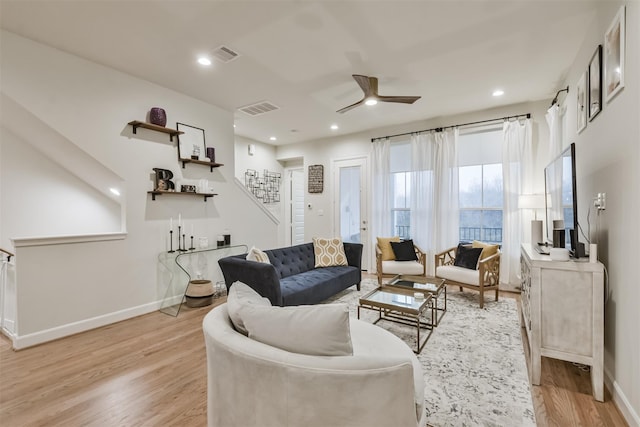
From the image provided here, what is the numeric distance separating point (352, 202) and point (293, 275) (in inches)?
105

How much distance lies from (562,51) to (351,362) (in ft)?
12.2

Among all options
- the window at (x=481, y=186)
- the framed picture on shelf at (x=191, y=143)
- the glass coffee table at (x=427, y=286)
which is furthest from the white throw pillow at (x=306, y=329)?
the window at (x=481, y=186)

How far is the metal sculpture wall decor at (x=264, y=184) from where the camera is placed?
20.5ft

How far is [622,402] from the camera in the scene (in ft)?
5.80

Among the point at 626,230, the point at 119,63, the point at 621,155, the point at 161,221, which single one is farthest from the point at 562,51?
the point at 161,221

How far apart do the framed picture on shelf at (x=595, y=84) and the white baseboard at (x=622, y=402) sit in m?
1.95

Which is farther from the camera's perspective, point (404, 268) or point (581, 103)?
point (404, 268)

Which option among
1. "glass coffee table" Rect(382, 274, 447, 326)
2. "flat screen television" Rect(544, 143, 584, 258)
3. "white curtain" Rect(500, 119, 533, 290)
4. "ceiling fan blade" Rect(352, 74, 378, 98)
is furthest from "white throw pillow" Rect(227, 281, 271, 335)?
"white curtain" Rect(500, 119, 533, 290)

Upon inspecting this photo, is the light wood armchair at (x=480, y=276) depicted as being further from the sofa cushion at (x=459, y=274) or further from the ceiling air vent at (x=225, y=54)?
the ceiling air vent at (x=225, y=54)

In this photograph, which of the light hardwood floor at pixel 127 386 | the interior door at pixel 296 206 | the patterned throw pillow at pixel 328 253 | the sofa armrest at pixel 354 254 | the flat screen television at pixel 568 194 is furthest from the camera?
the interior door at pixel 296 206

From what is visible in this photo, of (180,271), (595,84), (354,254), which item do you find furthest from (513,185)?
(180,271)

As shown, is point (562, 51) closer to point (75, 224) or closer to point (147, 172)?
point (147, 172)

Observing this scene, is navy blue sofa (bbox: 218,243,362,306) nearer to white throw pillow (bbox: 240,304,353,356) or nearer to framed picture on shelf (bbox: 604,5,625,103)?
white throw pillow (bbox: 240,304,353,356)

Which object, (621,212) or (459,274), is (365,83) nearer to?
(621,212)
